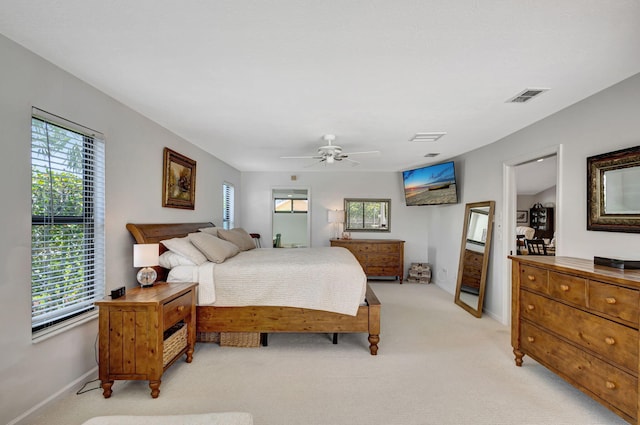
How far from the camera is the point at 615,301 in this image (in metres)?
1.90

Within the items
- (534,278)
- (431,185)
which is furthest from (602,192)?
(431,185)

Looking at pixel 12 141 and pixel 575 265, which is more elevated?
pixel 12 141

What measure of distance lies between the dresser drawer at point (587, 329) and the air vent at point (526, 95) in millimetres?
1727

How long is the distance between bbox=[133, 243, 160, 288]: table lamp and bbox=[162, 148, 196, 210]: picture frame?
101 cm

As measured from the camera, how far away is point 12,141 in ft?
6.04

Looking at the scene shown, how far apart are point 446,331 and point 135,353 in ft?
10.8

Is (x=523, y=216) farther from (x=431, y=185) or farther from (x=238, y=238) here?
(x=238, y=238)

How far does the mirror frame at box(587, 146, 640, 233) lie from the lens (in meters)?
2.22

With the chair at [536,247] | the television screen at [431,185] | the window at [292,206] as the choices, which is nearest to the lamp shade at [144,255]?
the television screen at [431,185]

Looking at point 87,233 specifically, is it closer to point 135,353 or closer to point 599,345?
point 135,353

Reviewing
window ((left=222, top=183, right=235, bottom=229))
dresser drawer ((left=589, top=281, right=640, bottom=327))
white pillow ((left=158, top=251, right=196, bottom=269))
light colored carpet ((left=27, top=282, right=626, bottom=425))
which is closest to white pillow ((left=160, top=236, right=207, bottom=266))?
white pillow ((left=158, top=251, right=196, bottom=269))

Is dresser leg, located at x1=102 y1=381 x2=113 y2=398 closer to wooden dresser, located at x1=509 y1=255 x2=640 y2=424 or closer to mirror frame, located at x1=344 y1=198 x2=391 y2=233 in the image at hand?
wooden dresser, located at x1=509 y1=255 x2=640 y2=424

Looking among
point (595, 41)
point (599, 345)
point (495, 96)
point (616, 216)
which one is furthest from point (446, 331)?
point (595, 41)

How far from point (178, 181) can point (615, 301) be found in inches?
169
